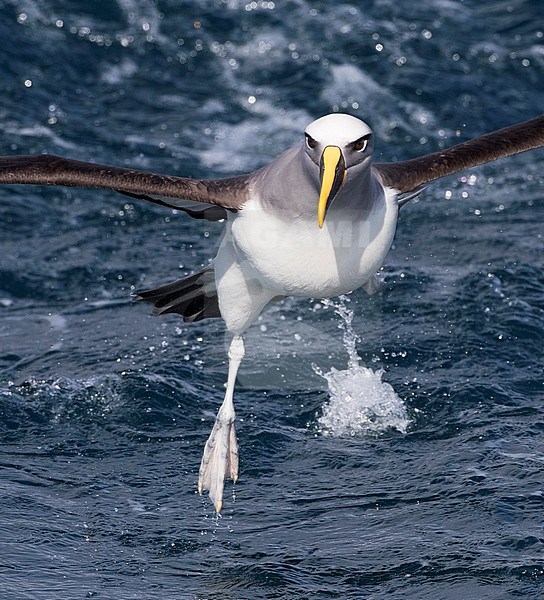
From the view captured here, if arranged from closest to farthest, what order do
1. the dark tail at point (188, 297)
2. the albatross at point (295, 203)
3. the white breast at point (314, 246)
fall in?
1. the albatross at point (295, 203)
2. the white breast at point (314, 246)
3. the dark tail at point (188, 297)

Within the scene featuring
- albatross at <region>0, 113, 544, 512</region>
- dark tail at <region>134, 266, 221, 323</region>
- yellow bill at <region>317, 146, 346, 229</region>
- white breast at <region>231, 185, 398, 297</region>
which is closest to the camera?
yellow bill at <region>317, 146, 346, 229</region>

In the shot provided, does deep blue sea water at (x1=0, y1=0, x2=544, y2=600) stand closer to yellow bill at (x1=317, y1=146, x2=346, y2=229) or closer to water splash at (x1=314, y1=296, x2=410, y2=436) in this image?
water splash at (x1=314, y1=296, x2=410, y2=436)

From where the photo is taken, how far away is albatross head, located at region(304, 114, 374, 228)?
23.5 ft

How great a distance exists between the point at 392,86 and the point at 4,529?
10390 millimetres

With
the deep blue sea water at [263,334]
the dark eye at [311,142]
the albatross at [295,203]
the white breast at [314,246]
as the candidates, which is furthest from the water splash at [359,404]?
the dark eye at [311,142]

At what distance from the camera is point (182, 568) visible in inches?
310

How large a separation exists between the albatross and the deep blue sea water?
0.80m

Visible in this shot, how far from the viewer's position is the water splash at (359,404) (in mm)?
9812

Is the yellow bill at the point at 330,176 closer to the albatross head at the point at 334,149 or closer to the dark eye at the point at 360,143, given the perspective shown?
the albatross head at the point at 334,149

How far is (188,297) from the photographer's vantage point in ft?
32.3

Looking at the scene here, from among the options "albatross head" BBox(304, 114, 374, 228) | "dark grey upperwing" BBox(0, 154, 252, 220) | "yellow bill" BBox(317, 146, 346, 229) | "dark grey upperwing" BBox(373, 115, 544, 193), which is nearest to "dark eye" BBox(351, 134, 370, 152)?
"albatross head" BBox(304, 114, 374, 228)

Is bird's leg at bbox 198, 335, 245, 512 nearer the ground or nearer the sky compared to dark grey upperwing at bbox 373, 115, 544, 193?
nearer the ground

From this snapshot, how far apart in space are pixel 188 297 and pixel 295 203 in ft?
7.83

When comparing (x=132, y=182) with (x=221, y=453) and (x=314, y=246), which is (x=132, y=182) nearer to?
(x=314, y=246)
